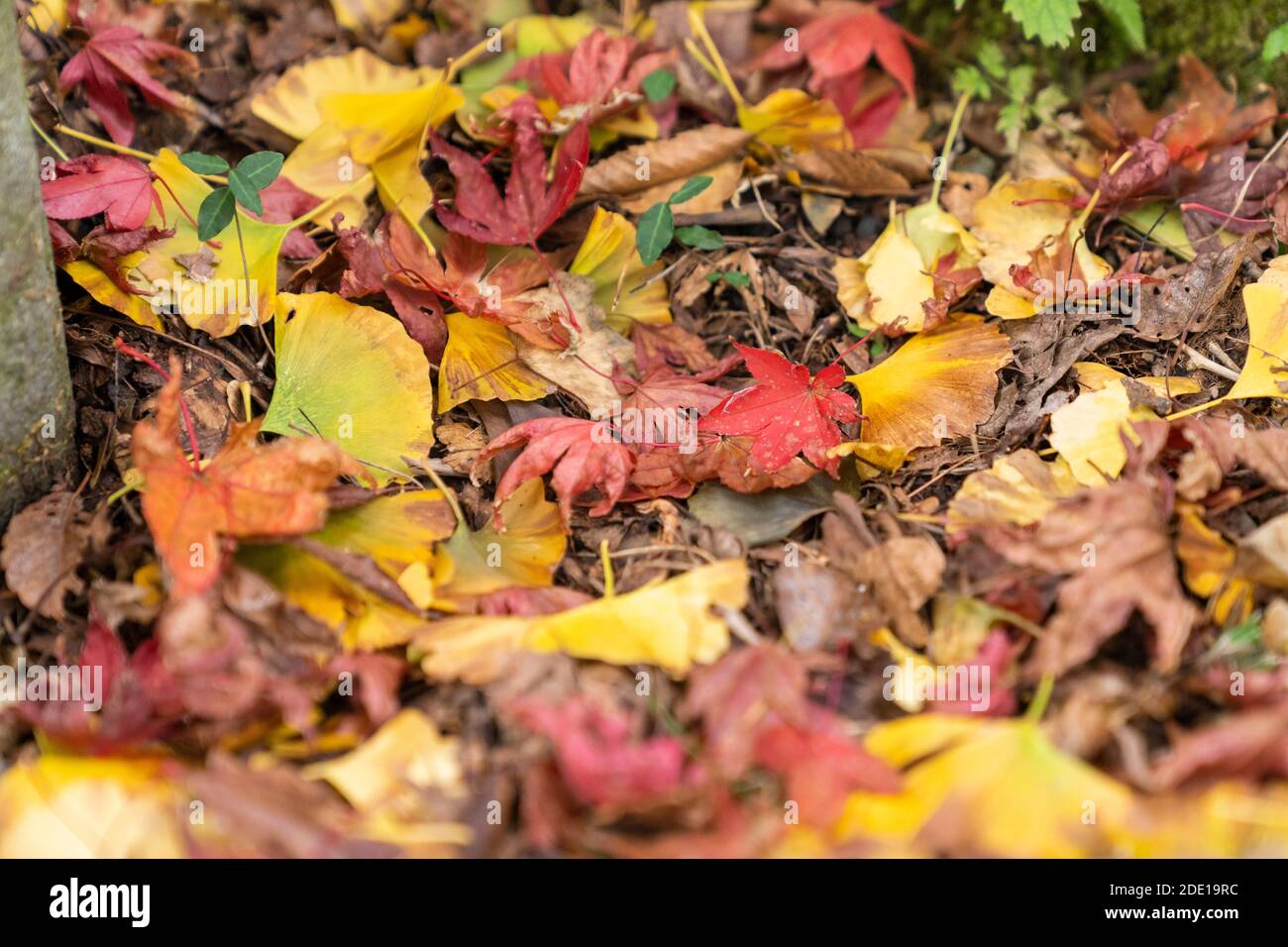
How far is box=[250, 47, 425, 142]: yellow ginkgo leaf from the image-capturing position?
2137 mm

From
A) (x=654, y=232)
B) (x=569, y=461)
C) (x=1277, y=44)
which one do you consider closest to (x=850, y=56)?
(x=654, y=232)

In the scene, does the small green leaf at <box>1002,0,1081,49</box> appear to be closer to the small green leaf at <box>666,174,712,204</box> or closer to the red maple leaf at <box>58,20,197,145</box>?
the small green leaf at <box>666,174,712,204</box>

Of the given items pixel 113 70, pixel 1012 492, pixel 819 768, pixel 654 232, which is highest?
pixel 113 70

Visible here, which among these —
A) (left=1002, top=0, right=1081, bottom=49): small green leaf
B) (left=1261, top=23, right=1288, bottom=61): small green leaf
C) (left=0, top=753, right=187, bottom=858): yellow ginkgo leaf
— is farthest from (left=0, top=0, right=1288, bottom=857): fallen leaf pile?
(left=1002, top=0, right=1081, bottom=49): small green leaf

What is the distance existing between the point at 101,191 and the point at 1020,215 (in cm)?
168

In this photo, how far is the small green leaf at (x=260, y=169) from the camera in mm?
1795

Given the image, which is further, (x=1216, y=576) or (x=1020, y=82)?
(x=1020, y=82)

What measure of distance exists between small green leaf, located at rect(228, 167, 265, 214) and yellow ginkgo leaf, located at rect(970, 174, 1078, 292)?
1308 mm

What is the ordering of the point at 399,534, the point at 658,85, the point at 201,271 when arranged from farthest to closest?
the point at 658,85, the point at 201,271, the point at 399,534

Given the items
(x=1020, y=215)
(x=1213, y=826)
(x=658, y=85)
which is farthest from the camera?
(x=658, y=85)

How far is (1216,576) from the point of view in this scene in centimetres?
147

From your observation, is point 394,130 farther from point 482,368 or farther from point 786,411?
point 786,411
